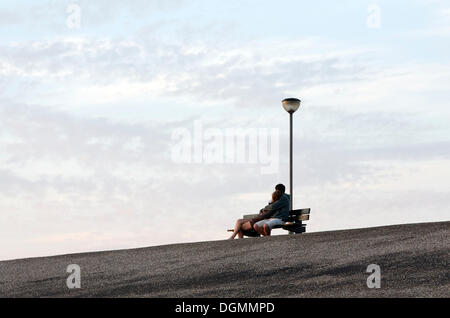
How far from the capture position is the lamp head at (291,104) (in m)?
22.5

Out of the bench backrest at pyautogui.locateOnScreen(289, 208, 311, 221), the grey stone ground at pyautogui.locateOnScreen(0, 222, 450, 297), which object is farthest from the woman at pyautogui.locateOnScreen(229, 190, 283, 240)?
the grey stone ground at pyautogui.locateOnScreen(0, 222, 450, 297)

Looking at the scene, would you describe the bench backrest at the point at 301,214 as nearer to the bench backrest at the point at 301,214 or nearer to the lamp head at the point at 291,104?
the bench backrest at the point at 301,214

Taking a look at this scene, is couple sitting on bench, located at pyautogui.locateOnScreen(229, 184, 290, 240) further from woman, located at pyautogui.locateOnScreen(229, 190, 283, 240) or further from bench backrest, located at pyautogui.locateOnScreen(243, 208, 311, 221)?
bench backrest, located at pyautogui.locateOnScreen(243, 208, 311, 221)

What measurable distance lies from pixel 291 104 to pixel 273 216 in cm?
565

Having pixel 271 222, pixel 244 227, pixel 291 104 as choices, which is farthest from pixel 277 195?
pixel 291 104

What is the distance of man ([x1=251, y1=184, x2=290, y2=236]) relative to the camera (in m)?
17.5

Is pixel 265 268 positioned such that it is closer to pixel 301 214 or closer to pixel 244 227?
pixel 244 227

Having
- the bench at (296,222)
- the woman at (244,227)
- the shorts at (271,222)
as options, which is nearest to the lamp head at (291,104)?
the bench at (296,222)

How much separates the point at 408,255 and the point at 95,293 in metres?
5.10

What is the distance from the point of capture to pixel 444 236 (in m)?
13.9

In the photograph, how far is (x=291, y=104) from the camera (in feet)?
73.9
